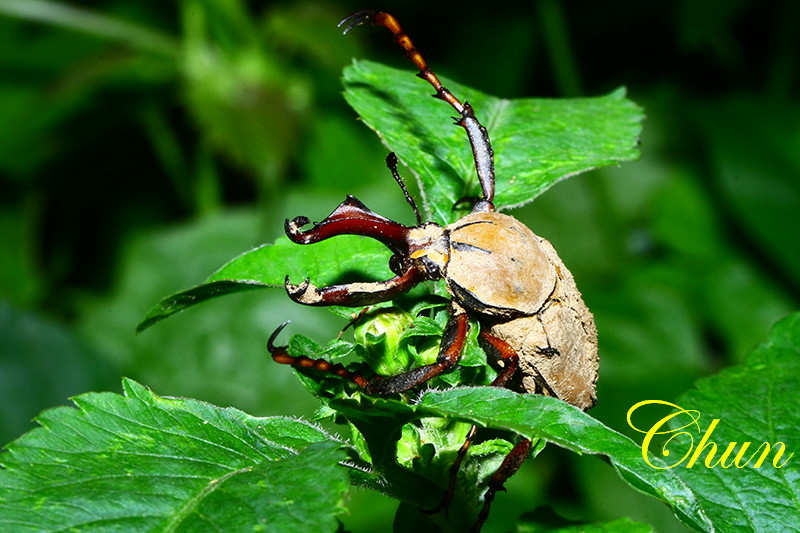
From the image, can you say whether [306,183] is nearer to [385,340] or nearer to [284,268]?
[284,268]

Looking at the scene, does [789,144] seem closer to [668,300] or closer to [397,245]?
[668,300]

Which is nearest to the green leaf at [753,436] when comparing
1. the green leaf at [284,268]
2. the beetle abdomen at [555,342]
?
the beetle abdomen at [555,342]

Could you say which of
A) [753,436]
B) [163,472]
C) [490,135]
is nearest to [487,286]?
[490,135]

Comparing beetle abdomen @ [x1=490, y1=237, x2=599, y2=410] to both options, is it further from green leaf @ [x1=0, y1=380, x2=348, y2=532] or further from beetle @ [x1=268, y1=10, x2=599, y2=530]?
green leaf @ [x1=0, y1=380, x2=348, y2=532]

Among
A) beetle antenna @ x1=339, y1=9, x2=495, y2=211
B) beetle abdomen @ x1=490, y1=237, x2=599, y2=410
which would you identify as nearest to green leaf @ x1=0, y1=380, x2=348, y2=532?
beetle abdomen @ x1=490, y1=237, x2=599, y2=410

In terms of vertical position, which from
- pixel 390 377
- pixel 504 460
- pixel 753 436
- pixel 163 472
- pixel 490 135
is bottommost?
pixel 753 436

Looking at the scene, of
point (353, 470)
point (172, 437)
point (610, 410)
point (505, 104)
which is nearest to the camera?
point (172, 437)

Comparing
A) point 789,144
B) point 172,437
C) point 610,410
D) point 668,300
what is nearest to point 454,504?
point 172,437
